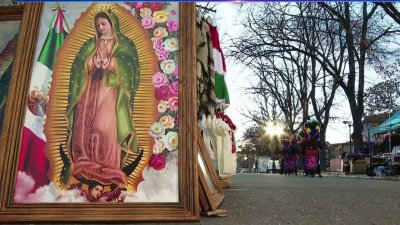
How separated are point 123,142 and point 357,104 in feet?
63.2

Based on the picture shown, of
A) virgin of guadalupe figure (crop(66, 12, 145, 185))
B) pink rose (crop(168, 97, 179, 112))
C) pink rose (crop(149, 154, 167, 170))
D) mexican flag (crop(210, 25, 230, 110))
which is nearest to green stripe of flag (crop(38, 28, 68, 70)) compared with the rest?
virgin of guadalupe figure (crop(66, 12, 145, 185))

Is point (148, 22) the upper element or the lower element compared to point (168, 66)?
upper

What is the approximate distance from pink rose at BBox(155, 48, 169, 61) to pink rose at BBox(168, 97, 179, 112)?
35cm

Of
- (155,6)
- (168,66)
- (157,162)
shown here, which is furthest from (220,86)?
(157,162)

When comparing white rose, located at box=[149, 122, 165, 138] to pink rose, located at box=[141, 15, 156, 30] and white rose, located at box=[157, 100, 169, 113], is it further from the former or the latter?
pink rose, located at box=[141, 15, 156, 30]

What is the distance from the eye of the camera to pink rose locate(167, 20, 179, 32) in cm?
352

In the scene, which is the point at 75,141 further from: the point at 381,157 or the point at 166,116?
the point at 381,157

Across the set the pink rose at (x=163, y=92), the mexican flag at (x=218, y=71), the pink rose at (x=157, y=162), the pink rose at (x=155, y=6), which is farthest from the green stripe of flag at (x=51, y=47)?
the mexican flag at (x=218, y=71)

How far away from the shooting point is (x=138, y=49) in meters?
3.45

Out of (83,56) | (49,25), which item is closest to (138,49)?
(83,56)

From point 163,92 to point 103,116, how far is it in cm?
49

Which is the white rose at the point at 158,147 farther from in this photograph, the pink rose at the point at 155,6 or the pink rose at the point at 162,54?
the pink rose at the point at 155,6

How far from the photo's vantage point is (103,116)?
326 centimetres

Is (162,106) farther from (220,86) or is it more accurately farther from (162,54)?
(220,86)
